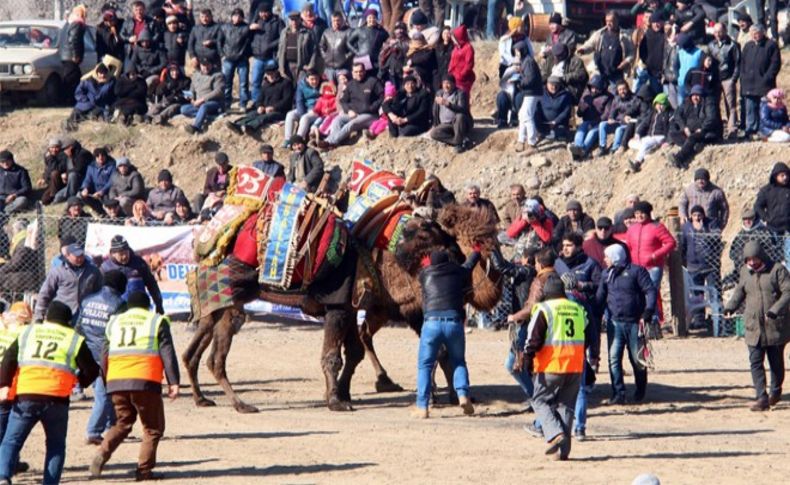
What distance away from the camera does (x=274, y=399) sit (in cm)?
1811

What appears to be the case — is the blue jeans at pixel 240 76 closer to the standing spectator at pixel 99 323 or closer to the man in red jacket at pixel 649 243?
the man in red jacket at pixel 649 243

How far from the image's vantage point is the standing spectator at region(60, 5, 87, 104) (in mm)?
29859

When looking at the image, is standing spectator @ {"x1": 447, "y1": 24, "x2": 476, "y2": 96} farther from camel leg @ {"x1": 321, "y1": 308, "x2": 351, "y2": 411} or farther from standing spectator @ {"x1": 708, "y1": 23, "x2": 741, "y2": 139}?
camel leg @ {"x1": 321, "y1": 308, "x2": 351, "y2": 411}

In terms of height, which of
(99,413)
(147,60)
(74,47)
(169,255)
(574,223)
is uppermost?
(74,47)

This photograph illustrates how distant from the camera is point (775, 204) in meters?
21.8

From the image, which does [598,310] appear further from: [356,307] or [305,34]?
[305,34]

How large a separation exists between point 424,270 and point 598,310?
2.14 meters

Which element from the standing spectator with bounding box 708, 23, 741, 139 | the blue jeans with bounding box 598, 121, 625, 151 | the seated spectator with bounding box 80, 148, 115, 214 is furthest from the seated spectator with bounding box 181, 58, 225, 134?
the standing spectator with bounding box 708, 23, 741, 139

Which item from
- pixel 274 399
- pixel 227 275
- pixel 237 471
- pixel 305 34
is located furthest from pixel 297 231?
pixel 305 34

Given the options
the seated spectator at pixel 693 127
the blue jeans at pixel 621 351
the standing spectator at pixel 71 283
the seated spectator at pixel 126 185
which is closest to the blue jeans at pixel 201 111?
the seated spectator at pixel 126 185

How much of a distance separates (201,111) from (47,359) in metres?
16.1

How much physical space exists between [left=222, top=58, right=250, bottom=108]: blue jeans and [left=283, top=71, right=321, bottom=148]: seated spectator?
1.60 meters

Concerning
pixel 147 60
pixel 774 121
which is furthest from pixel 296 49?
pixel 774 121

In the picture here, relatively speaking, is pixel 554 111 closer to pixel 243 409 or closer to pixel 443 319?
pixel 243 409
